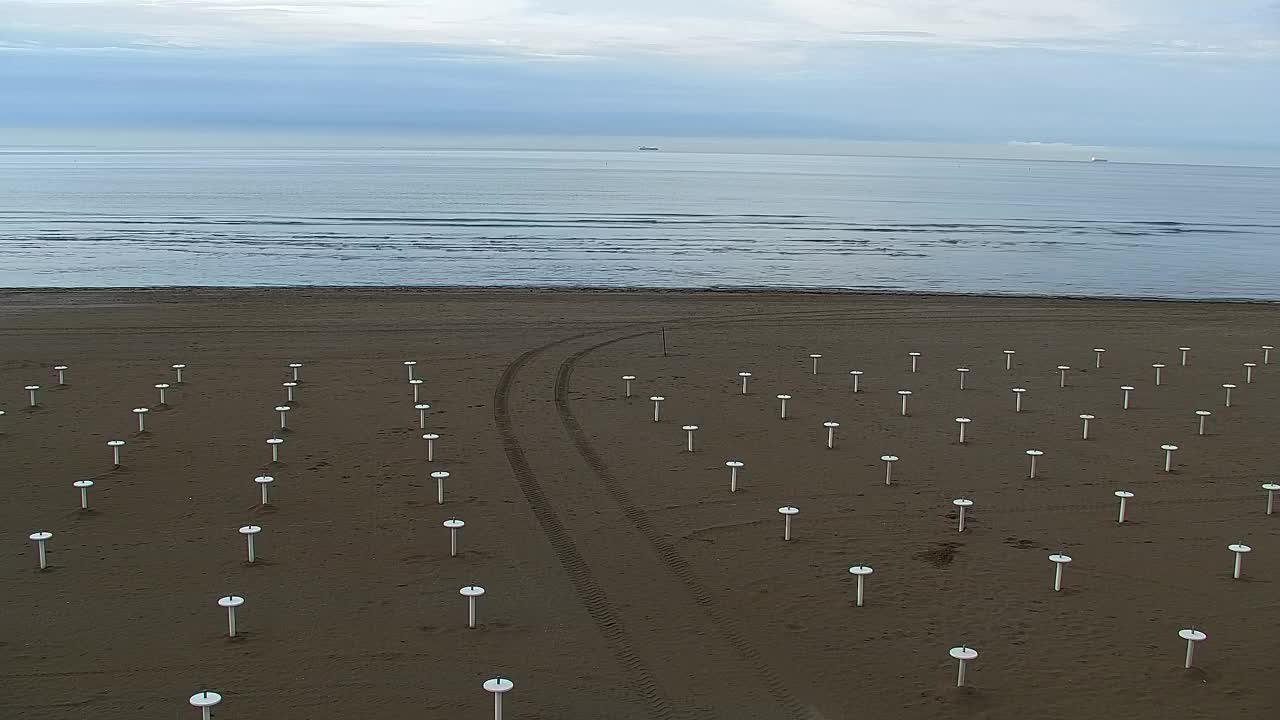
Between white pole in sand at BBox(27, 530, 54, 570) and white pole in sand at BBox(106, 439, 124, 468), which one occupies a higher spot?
white pole in sand at BBox(106, 439, 124, 468)

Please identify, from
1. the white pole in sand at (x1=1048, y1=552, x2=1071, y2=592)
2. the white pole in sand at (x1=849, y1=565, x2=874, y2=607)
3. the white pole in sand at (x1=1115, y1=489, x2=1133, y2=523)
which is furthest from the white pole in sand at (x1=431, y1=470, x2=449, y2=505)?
the white pole in sand at (x1=1115, y1=489, x2=1133, y2=523)

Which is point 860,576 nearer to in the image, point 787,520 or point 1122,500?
point 787,520

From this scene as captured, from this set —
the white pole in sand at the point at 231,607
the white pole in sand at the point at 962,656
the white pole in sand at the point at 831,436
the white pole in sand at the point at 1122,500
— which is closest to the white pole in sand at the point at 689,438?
the white pole in sand at the point at 831,436

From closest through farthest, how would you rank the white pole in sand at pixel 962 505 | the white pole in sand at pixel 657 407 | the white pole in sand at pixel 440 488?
the white pole in sand at pixel 962 505, the white pole in sand at pixel 440 488, the white pole in sand at pixel 657 407

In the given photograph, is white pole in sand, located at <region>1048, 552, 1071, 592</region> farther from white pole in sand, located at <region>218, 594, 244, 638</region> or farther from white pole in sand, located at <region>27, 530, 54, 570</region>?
white pole in sand, located at <region>27, 530, 54, 570</region>

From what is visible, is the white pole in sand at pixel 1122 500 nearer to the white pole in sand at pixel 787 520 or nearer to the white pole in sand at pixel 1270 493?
the white pole in sand at pixel 1270 493

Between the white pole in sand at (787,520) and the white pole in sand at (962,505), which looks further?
the white pole in sand at (962,505)
